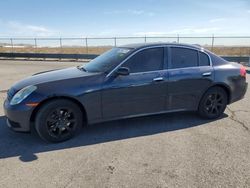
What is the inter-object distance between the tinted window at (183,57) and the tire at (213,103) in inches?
29.2

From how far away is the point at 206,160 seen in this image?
11.5 feet

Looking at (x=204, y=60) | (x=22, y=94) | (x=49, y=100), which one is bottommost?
(x=49, y=100)

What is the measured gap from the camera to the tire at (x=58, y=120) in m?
3.97

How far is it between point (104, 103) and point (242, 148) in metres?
2.37

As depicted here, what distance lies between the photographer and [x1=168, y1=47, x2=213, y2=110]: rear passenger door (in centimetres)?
481

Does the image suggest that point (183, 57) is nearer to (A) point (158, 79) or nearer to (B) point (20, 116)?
(A) point (158, 79)

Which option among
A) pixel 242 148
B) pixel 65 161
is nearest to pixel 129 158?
pixel 65 161

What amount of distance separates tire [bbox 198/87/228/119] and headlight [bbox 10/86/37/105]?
3.38m

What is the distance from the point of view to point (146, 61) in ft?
15.2

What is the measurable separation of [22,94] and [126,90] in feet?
5.74

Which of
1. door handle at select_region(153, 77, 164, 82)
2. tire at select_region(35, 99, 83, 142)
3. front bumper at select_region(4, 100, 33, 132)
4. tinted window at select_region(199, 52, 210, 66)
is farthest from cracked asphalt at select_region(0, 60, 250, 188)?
tinted window at select_region(199, 52, 210, 66)

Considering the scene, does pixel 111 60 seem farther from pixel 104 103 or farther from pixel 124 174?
pixel 124 174

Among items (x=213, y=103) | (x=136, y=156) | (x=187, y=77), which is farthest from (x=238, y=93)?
(x=136, y=156)

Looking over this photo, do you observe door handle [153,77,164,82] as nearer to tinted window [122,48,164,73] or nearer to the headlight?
tinted window [122,48,164,73]
